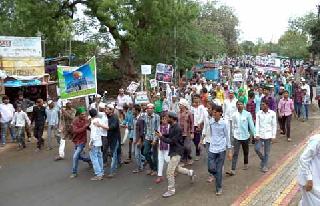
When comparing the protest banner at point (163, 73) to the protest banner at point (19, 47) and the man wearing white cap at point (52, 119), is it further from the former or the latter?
the man wearing white cap at point (52, 119)

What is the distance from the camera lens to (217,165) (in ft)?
30.1

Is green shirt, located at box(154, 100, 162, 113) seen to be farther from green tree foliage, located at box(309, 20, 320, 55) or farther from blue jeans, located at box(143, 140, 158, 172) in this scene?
green tree foliage, located at box(309, 20, 320, 55)

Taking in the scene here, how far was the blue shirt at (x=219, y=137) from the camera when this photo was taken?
9182 millimetres

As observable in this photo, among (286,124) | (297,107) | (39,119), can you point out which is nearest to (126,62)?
(297,107)

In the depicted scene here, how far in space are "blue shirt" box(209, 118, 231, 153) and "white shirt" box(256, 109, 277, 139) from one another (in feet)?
5.23

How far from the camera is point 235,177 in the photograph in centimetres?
1038

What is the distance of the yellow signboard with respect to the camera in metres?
18.9

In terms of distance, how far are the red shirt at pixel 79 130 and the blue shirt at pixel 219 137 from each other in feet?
10.7

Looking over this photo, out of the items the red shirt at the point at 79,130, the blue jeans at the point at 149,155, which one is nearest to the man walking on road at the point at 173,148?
the blue jeans at the point at 149,155

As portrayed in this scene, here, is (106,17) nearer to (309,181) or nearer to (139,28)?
(139,28)

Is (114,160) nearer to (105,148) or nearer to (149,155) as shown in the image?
(105,148)

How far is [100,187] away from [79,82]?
5.08 m

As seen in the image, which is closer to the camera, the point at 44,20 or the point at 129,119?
the point at 129,119

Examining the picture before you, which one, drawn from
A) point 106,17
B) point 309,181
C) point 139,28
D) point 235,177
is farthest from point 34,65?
point 309,181
